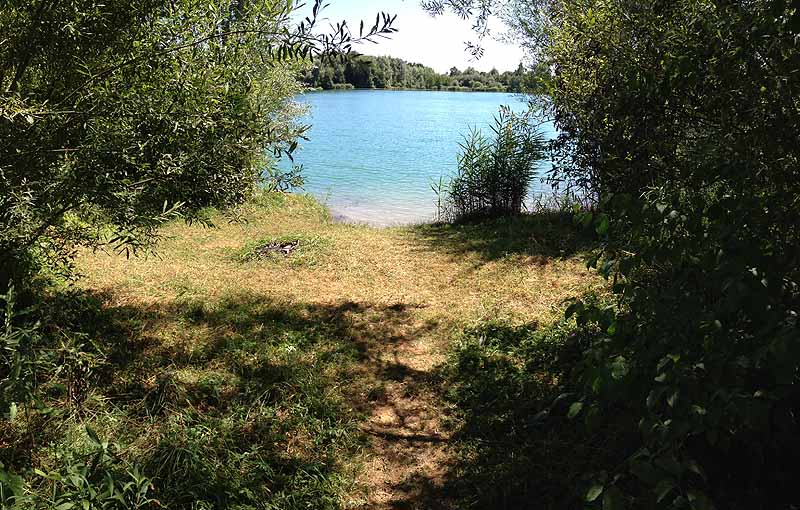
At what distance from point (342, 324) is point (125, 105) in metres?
3.15

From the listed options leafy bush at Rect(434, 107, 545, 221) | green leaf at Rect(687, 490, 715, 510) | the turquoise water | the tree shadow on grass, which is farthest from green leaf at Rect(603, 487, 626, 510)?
leafy bush at Rect(434, 107, 545, 221)

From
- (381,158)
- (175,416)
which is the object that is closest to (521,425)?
(175,416)

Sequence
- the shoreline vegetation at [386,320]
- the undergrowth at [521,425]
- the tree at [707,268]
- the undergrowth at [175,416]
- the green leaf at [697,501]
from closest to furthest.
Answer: the green leaf at [697,501] < the tree at [707,268] < the shoreline vegetation at [386,320] < the undergrowth at [175,416] < the undergrowth at [521,425]

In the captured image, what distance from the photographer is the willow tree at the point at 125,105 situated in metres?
3.28

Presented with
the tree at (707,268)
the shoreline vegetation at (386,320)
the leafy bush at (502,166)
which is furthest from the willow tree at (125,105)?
the leafy bush at (502,166)

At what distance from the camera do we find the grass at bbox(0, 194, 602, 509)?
3287 mm

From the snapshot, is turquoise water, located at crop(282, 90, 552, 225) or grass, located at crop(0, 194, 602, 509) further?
turquoise water, located at crop(282, 90, 552, 225)

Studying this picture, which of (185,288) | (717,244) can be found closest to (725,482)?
(717,244)

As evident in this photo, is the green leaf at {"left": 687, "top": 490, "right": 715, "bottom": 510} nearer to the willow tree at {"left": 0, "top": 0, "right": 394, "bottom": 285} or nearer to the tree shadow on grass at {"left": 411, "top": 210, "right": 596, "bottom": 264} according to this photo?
the willow tree at {"left": 0, "top": 0, "right": 394, "bottom": 285}

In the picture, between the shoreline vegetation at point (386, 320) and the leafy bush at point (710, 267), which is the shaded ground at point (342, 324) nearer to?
the shoreline vegetation at point (386, 320)

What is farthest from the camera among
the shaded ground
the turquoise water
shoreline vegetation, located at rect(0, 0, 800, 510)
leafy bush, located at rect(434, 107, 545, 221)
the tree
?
the turquoise water

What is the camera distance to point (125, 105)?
345 centimetres

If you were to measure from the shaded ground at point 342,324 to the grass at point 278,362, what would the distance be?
20mm

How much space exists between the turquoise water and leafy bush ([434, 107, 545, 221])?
3.67ft
